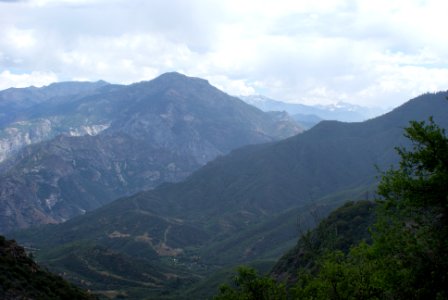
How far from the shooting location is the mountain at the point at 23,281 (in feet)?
220

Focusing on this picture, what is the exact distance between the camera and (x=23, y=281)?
72250 mm

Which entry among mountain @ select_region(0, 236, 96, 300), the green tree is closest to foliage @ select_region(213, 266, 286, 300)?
the green tree

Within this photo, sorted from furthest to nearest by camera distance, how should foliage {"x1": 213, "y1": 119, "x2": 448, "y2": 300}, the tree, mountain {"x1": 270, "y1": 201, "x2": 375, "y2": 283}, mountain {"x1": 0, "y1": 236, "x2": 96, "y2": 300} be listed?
mountain {"x1": 270, "y1": 201, "x2": 375, "y2": 283}, mountain {"x1": 0, "y1": 236, "x2": 96, "y2": 300}, foliage {"x1": 213, "y1": 119, "x2": 448, "y2": 300}, the tree

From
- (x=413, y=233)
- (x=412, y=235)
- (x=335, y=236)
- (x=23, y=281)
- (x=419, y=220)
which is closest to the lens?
(x=419, y=220)

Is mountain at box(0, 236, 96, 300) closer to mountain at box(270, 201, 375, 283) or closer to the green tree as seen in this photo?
the green tree

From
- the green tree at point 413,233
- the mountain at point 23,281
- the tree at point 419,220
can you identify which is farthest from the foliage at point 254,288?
the mountain at point 23,281

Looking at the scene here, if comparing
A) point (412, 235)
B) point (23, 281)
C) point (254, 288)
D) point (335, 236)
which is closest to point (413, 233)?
point (412, 235)

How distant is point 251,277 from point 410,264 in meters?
17.7

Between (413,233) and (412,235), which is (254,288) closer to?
(413,233)

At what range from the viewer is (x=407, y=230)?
39500 mm

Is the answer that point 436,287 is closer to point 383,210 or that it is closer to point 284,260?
point 383,210

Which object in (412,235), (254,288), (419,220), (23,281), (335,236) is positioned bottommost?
(335,236)

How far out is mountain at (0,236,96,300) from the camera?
67.2 meters

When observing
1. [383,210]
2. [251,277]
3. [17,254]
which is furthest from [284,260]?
[383,210]
